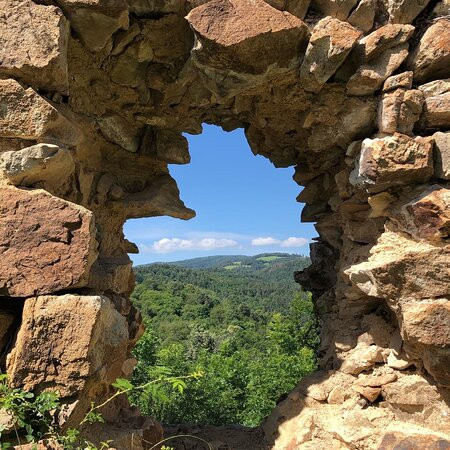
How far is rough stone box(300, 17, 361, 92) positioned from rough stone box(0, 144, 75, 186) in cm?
183

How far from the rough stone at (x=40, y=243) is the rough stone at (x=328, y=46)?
6.30ft

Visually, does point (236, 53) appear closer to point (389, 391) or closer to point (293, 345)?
point (389, 391)

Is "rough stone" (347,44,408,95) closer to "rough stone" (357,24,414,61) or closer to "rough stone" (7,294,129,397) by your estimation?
"rough stone" (357,24,414,61)

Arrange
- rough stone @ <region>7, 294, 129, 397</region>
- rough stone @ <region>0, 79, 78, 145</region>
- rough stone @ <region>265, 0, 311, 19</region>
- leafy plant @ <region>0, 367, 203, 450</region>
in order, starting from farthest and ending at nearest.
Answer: rough stone @ <region>265, 0, 311, 19</region>, rough stone @ <region>0, 79, 78, 145</region>, rough stone @ <region>7, 294, 129, 397</region>, leafy plant @ <region>0, 367, 203, 450</region>

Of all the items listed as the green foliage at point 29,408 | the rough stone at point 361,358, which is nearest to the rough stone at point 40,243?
the green foliage at point 29,408

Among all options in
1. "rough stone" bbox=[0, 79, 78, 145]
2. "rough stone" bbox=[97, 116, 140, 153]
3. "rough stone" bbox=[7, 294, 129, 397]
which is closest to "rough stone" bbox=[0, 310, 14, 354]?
"rough stone" bbox=[7, 294, 129, 397]

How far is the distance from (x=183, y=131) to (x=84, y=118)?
3.06 ft

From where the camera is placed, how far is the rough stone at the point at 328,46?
8.82ft

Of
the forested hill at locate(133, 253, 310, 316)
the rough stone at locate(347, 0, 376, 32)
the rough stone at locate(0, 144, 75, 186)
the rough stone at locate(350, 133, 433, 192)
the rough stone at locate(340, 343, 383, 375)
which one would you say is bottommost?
the forested hill at locate(133, 253, 310, 316)

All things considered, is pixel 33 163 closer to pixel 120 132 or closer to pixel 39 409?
pixel 120 132

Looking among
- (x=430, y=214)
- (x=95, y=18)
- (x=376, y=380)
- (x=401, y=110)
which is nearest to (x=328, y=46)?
(x=401, y=110)

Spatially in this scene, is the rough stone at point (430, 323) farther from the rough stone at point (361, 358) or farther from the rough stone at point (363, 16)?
the rough stone at point (363, 16)

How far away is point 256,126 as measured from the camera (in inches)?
145

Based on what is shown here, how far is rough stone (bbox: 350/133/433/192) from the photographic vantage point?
8.57 feet
